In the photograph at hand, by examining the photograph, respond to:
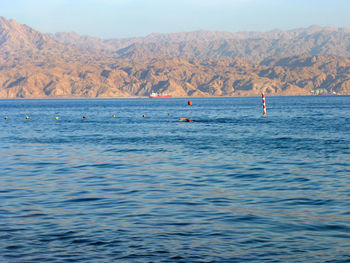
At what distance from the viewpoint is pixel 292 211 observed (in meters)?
18.7

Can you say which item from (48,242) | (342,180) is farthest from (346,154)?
(48,242)

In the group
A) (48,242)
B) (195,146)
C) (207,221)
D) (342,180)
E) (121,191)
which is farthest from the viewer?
(195,146)

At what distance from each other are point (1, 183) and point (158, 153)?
14.8 metres

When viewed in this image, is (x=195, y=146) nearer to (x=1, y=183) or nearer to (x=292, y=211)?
(x=1, y=183)

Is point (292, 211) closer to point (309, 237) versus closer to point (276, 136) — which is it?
point (309, 237)

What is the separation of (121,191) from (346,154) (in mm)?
19123

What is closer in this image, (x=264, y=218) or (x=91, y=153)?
(x=264, y=218)

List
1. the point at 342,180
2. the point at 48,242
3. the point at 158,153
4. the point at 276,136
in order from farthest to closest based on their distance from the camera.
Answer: the point at 276,136 < the point at 158,153 < the point at 342,180 < the point at 48,242

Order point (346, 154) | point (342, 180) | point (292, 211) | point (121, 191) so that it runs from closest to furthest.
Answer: point (292, 211)
point (121, 191)
point (342, 180)
point (346, 154)

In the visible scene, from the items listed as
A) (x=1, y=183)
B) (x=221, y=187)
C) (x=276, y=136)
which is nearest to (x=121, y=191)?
(x=221, y=187)

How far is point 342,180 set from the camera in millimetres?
25203

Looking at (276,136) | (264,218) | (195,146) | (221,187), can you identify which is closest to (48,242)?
(264,218)

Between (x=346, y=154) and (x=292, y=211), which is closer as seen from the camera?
(x=292, y=211)

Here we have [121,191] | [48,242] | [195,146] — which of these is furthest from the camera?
[195,146]
